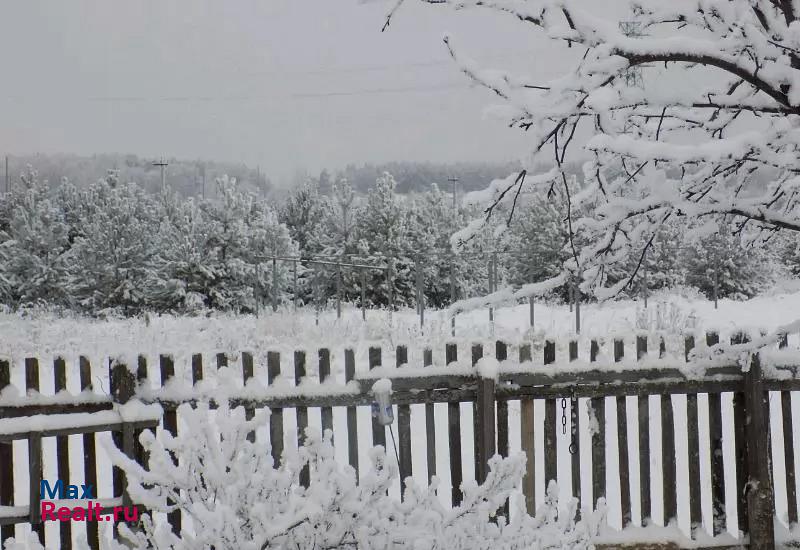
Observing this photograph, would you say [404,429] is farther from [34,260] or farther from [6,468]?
[34,260]

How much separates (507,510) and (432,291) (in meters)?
34.4

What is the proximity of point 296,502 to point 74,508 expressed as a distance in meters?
2.43

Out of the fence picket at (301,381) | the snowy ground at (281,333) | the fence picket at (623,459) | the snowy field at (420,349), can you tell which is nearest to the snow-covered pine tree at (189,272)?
the snowy field at (420,349)

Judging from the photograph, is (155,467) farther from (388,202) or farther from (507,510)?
(388,202)

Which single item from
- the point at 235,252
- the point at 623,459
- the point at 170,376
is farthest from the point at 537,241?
the point at 170,376

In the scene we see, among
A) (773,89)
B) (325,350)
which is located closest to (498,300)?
(325,350)

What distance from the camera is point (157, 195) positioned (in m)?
44.3

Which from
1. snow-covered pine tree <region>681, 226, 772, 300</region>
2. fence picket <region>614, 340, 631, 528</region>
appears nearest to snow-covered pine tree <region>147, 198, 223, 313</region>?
snow-covered pine tree <region>681, 226, 772, 300</region>

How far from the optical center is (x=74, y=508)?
3691mm

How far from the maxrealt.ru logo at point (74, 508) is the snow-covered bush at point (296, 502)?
194 cm

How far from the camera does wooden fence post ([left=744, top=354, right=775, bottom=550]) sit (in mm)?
4102

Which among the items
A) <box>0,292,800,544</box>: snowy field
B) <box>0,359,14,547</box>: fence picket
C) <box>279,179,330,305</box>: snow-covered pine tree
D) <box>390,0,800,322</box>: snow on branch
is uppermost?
<box>279,179,330,305</box>: snow-covered pine tree

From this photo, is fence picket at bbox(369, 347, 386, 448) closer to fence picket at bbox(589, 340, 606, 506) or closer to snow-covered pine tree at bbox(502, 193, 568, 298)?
fence picket at bbox(589, 340, 606, 506)

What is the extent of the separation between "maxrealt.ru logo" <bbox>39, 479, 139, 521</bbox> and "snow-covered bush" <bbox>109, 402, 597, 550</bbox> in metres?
1.94
